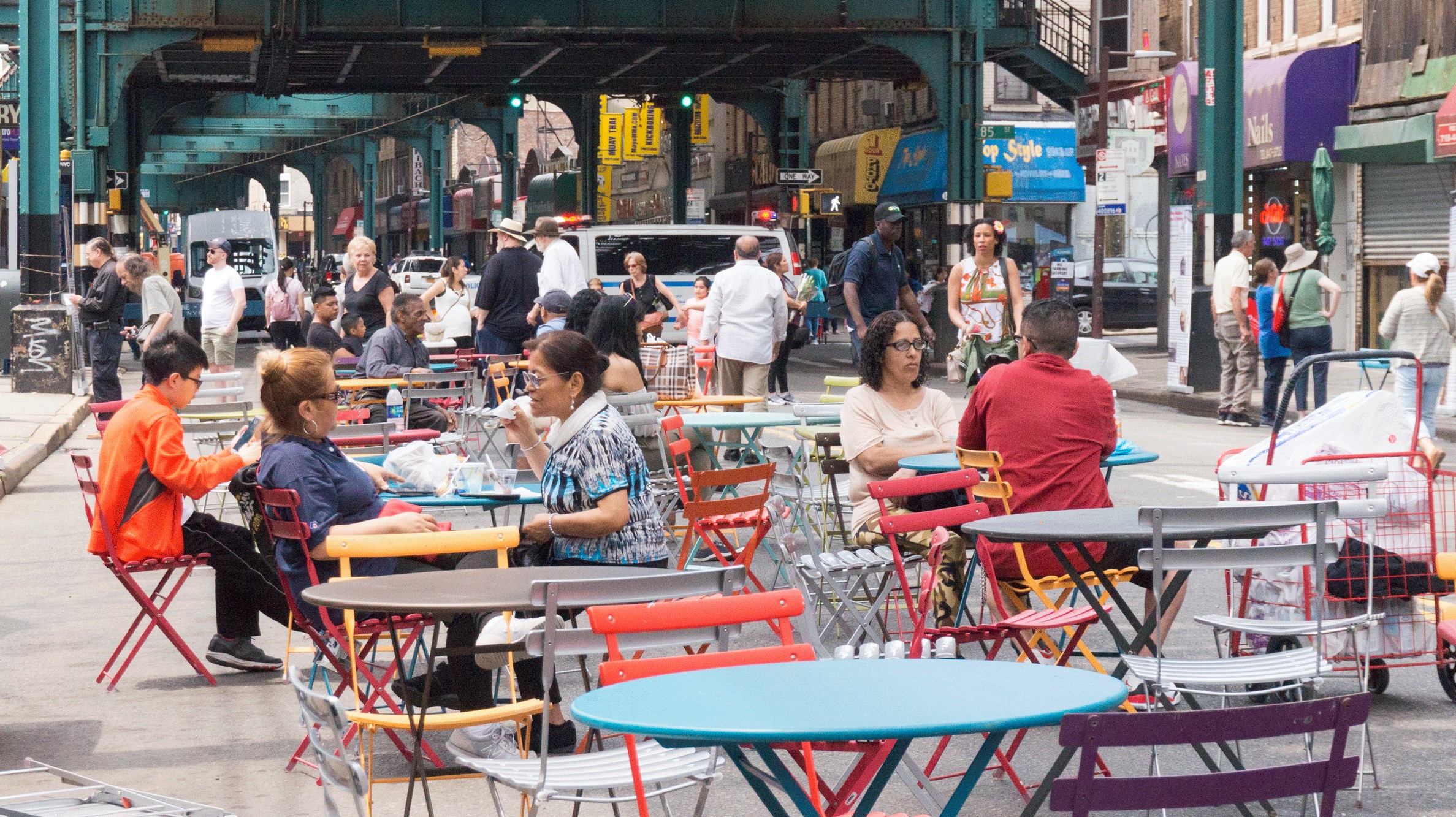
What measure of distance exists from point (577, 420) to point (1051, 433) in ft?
5.94

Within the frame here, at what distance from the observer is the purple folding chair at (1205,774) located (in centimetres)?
304

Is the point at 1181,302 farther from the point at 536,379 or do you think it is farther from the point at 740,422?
the point at 536,379

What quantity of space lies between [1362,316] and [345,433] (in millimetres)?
22336

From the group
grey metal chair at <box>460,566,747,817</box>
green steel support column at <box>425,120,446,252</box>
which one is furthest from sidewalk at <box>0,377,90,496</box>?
green steel support column at <box>425,120,446,252</box>

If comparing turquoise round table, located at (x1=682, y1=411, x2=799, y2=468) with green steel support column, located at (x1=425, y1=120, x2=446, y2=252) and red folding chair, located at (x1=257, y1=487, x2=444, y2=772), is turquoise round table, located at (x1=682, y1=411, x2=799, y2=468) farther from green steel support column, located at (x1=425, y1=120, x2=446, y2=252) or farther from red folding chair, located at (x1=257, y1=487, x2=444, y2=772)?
green steel support column, located at (x1=425, y1=120, x2=446, y2=252)

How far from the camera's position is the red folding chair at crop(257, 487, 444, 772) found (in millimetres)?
5730

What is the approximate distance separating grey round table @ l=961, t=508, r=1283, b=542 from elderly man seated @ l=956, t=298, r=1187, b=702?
1.04ft

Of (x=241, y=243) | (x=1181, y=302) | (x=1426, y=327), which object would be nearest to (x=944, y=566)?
(x=1426, y=327)

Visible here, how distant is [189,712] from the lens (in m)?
7.08

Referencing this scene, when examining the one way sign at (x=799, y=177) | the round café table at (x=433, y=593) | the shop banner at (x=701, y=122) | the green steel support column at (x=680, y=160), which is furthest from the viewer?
the shop banner at (x=701, y=122)

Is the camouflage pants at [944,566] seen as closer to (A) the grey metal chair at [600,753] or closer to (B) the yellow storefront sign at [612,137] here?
(A) the grey metal chair at [600,753]

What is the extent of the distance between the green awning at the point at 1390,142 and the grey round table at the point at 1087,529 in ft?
67.9

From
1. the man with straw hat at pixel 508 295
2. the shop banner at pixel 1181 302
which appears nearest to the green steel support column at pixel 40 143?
the man with straw hat at pixel 508 295

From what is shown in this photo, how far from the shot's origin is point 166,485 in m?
7.33
